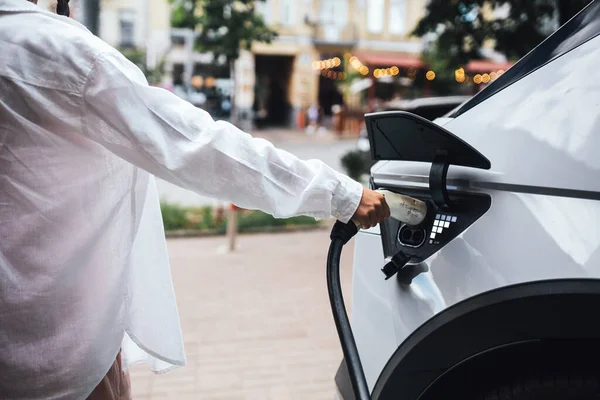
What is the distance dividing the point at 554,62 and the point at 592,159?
317 mm

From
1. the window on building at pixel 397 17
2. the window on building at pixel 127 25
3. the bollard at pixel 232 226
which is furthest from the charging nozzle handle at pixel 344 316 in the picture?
the window on building at pixel 397 17

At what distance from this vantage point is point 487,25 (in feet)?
23.0

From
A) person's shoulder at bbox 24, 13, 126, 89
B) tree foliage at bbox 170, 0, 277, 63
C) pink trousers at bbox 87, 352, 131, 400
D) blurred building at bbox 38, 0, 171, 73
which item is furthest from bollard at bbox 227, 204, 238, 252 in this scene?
blurred building at bbox 38, 0, 171, 73

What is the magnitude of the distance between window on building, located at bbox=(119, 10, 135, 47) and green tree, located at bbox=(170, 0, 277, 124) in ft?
76.3

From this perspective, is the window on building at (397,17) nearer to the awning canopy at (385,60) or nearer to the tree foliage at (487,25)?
the awning canopy at (385,60)

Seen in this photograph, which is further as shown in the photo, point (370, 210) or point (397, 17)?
point (397, 17)

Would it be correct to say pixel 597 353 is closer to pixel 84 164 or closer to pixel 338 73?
pixel 84 164

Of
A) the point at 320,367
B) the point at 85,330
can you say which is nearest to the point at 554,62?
the point at 85,330

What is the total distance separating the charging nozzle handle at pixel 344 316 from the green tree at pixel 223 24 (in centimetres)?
646

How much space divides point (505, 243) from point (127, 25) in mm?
32148

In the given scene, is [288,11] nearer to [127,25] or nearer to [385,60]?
[385,60]

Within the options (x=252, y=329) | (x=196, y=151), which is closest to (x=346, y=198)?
(x=196, y=151)

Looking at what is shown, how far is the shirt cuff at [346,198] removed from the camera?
5.31ft

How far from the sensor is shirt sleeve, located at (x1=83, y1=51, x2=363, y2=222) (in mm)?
1467
